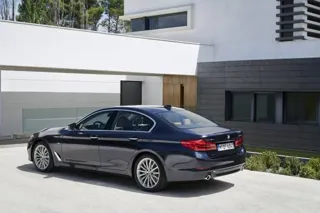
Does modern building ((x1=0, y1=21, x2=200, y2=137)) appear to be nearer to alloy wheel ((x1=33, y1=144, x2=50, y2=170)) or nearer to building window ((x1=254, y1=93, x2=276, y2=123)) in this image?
building window ((x1=254, y1=93, x2=276, y2=123))

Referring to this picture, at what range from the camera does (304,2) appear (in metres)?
16.8

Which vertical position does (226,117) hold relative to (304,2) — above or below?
below

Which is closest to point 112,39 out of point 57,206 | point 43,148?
point 43,148

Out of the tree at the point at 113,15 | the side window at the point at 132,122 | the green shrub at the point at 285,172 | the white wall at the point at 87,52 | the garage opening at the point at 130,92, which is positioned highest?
the tree at the point at 113,15

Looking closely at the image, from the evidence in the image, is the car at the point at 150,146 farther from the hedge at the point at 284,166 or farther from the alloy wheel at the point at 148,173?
the hedge at the point at 284,166

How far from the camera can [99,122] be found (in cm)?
846

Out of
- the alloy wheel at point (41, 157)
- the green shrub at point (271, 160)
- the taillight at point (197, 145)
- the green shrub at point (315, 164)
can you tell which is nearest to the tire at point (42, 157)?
the alloy wheel at point (41, 157)

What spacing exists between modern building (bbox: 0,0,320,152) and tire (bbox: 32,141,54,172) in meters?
4.30

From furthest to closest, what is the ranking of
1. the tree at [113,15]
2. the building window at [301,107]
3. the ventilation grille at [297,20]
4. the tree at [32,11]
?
the tree at [113,15]
the tree at [32,11]
the ventilation grille at [297,20]
the building window at [301,107]

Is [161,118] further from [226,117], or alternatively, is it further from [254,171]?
[226,117]

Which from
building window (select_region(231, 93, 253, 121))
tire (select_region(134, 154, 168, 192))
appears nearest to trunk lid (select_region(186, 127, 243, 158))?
tire (select_region(134, 154, 168, 192))

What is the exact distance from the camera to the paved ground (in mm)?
6383

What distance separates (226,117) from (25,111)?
25.3 feet

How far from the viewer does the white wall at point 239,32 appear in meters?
17.0
